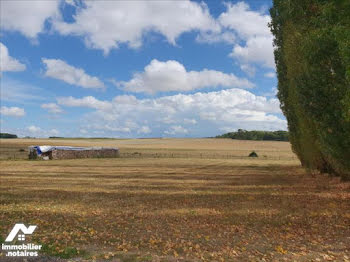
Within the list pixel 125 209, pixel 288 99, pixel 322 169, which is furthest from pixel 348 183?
pixel 125 209

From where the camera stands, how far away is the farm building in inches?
2617

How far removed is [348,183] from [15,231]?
24284 mm

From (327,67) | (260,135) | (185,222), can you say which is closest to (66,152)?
(185,222)

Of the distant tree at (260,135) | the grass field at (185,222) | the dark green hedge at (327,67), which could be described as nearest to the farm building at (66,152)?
the grass field at (185,222)

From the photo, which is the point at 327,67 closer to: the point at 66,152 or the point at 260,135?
the point at 66,152

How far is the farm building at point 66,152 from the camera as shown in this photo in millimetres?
66463

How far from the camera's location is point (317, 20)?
1762cm

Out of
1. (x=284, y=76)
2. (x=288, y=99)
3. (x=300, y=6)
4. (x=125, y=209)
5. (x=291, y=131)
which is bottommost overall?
(x=125, y=209)

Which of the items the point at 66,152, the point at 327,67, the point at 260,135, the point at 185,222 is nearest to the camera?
the point at 185,222

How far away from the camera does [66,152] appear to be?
7025 centimetres

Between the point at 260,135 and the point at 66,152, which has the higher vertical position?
the point at 260,135

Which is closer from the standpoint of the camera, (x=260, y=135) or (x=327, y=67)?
(x=327, y=67)

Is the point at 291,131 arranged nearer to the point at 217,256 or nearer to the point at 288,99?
the point at 288,99

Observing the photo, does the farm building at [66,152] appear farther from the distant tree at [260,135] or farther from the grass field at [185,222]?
the distant tree at [260,135]
